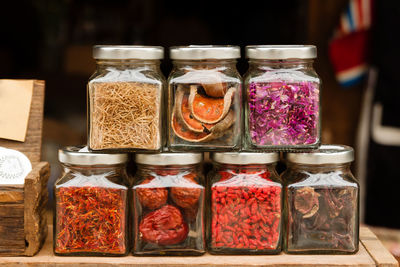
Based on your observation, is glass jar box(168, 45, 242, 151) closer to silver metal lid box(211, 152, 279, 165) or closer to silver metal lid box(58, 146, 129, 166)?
silver metal lid box(211, 152, 279, 165)

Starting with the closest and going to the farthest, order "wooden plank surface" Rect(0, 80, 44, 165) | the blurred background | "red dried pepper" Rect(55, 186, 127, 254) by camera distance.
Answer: "red dried pepper" Rect(55, 186, 127, 254), "wooden plank surface" Rect(0, 80, 44, 165), the blurred background

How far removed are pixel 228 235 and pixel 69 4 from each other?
178cm

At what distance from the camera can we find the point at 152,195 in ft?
4.28

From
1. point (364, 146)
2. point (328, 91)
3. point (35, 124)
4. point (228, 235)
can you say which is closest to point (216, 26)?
point (328, 91)

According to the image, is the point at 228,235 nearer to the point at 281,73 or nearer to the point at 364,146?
the point at 281,73

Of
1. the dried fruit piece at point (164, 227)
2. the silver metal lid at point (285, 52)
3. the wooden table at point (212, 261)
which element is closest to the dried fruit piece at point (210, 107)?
the silver metal lid at point (285, 52)

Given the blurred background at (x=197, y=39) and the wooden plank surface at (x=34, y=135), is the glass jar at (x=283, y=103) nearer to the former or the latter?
the wooden plank surface at (x=34, y=135)

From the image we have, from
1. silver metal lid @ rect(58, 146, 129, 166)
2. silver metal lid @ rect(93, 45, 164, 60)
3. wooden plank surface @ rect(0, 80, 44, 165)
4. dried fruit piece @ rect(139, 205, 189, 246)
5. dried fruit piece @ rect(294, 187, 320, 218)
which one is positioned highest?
silver metal lid @ rect(93, 45, 164, 60)

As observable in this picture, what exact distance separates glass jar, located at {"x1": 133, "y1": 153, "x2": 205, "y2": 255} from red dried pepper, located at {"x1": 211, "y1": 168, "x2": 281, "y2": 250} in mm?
41

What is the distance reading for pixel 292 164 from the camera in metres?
1.37

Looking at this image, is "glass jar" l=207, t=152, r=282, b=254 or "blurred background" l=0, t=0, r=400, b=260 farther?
"blurred background" l=0, t=0, r=400, b=260

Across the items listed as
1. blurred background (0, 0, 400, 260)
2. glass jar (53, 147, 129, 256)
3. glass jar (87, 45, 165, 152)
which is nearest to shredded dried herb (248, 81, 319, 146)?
glass jar (87, 45, 165, 152)

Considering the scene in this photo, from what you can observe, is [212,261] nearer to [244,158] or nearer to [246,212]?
[246,212]

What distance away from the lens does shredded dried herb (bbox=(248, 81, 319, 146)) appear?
131 centimetres
